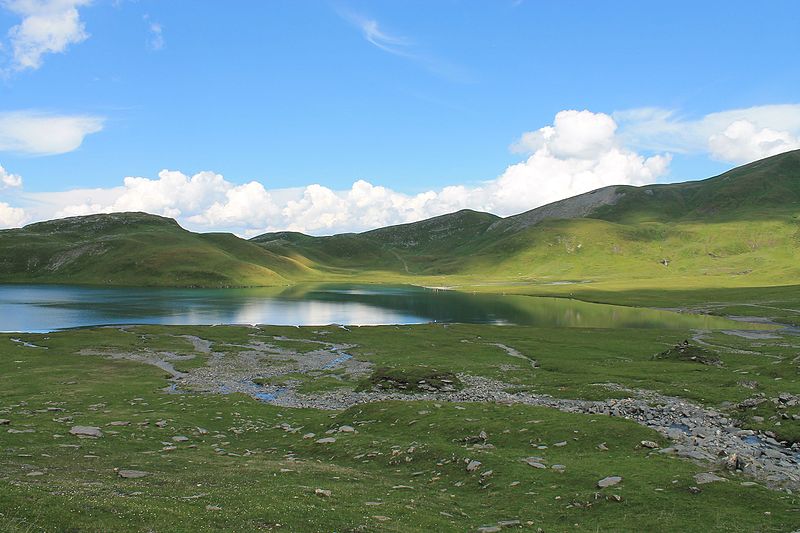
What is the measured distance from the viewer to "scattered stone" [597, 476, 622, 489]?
2295 cm

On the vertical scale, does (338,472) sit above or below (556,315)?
above

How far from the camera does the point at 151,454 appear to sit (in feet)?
104

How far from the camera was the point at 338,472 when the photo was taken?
1101 inches

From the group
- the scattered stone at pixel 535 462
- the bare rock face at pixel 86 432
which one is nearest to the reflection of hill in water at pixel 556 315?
the scattered stone at pixel 535 462

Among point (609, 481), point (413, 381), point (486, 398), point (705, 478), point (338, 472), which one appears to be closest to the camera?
point (705, 478)

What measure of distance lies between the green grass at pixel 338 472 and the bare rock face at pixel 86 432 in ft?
2.46

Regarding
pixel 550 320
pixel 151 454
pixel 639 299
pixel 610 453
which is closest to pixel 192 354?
pixel 151 454

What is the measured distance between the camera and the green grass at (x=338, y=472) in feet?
59.8

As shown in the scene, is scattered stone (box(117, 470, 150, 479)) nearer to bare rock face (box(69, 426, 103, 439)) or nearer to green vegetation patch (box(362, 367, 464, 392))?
bare rock face (box(69, 426, 103, 439))

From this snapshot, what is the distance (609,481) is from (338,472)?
1425cm

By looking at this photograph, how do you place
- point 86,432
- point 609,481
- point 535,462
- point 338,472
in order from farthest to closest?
point 86,432 < point 338,472 < point 535,462 < point 609,481

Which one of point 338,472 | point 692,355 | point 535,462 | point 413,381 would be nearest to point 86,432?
point 338,472

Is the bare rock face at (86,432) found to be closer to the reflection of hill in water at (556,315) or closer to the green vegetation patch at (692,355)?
the green vegetation patch at (692,355)

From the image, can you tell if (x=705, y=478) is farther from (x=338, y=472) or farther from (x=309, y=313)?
(x=309, y=313)
